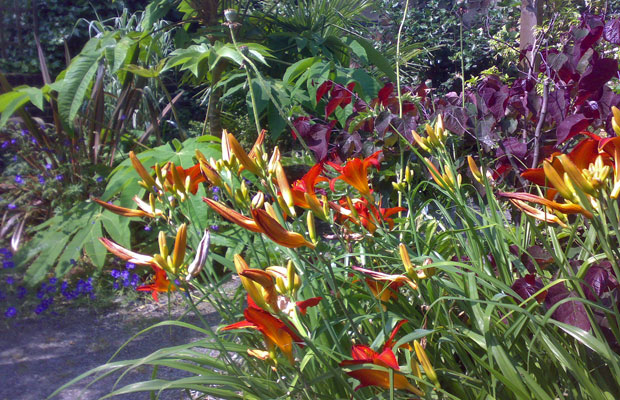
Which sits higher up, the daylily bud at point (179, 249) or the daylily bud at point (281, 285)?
the daylily bud at point (179, 249)

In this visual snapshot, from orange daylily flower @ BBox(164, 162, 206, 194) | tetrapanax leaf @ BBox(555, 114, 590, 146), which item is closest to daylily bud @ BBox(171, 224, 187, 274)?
orange daylily flower @ BBox(164, 162, 206, 194)

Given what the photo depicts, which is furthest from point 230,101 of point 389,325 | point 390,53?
point 389,325

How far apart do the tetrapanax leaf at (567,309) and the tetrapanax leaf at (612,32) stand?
3.32 feet

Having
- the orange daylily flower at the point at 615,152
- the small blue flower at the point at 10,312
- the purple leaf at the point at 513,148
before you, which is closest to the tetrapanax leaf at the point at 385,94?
the purple leaf at the point at 513,148

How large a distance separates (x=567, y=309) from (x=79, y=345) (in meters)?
2.04

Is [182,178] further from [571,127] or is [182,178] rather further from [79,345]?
[79,345]

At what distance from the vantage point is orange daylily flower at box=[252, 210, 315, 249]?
743 millimetres

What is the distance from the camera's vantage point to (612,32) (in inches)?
64.9

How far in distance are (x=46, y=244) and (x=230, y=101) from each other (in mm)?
2000

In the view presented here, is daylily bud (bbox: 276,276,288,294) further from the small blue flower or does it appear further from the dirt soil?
the small blue flower

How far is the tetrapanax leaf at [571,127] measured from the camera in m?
1.41

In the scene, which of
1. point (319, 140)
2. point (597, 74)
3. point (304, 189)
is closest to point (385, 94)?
point (319, 140)

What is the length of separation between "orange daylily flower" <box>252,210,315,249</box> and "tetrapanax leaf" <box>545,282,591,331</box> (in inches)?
17.1

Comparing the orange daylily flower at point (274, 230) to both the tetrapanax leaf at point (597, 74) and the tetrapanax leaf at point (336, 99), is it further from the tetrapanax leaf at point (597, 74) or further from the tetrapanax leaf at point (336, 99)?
the tetrapanax leaf at point (336, 99)
